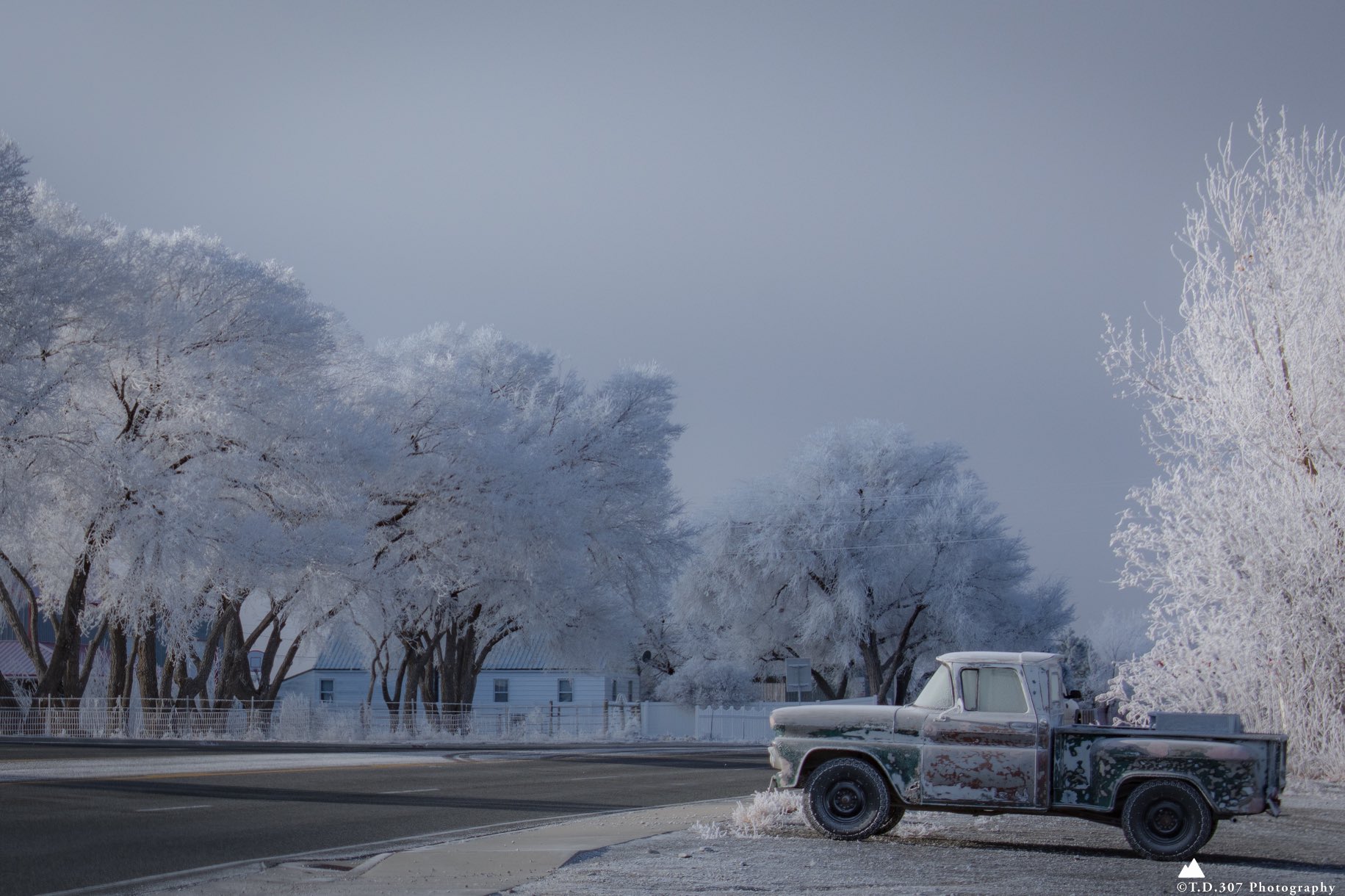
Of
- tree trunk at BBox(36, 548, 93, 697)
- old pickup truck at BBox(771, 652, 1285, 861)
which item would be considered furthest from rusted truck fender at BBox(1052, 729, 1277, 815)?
tree trunk at BBox(36, 548, 93, 697)

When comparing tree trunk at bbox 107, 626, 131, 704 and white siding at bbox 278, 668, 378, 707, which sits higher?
tree trunk at bbox 107, 626, 131, 704

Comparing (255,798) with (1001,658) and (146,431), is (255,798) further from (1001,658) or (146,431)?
(146,431)

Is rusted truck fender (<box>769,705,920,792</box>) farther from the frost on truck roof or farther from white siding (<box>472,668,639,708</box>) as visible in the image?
white siding (<box>472,668,639,708</box>)

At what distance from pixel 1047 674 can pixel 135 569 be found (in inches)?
1015

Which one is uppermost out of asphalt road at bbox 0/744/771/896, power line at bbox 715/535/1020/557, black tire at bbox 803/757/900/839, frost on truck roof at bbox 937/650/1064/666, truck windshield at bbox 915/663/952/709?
power line at bbox 715/535/1020/557

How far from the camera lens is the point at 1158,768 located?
11625 mm

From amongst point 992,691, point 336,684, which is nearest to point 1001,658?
point 992,691

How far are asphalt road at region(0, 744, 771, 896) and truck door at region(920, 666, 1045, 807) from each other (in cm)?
521

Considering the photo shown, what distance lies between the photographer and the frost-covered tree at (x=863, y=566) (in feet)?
199

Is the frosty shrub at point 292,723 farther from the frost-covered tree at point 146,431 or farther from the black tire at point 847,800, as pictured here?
the black tire at point 847,800

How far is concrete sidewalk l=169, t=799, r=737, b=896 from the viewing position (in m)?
9.95

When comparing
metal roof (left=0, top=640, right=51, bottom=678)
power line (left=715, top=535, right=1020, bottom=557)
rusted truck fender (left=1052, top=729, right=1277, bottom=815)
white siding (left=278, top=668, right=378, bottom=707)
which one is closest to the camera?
rusted truck fender (left=1052, top=729, right=1277, bottom=815)

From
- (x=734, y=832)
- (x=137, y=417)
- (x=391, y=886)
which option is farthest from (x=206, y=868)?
(x=137, y=417)

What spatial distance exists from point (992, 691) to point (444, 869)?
5160 millimetres
